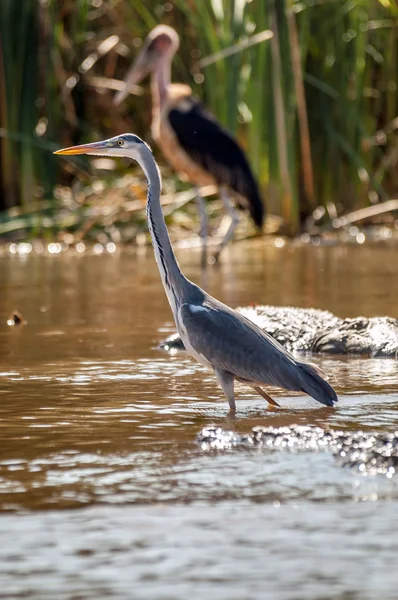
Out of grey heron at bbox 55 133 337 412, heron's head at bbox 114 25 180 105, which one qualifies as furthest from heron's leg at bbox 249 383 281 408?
heron's head at bbox 114 25 180 105

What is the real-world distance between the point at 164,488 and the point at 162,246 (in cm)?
210

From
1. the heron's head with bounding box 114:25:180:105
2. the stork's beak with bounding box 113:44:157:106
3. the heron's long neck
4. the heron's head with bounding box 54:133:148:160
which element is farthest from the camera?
the stork's beak with bounding box 113:44:157:106

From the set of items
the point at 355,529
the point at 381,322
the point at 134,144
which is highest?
the point at 134,144

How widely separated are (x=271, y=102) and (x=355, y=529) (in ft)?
35.5

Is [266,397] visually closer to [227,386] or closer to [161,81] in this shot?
[227,386]

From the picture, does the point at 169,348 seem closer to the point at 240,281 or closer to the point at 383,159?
the point at 240,281

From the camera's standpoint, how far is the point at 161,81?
48.5 ft

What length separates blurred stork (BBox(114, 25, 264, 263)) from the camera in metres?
14.0

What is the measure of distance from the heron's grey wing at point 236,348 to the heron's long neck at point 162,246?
0.52ft

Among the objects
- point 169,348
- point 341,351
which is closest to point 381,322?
point 341,351

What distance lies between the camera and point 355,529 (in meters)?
4.03

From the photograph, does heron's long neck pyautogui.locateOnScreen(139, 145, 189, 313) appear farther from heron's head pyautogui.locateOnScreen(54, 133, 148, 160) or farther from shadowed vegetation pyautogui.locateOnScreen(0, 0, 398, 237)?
shadowed vegetation pyautogui.locateOnScreen(0, 0, 398, 237)

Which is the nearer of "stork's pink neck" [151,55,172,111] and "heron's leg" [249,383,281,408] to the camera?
"heron's leg" [249,383,281,408]

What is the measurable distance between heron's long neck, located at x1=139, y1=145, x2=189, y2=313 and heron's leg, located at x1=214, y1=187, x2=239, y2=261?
681 centimetres
